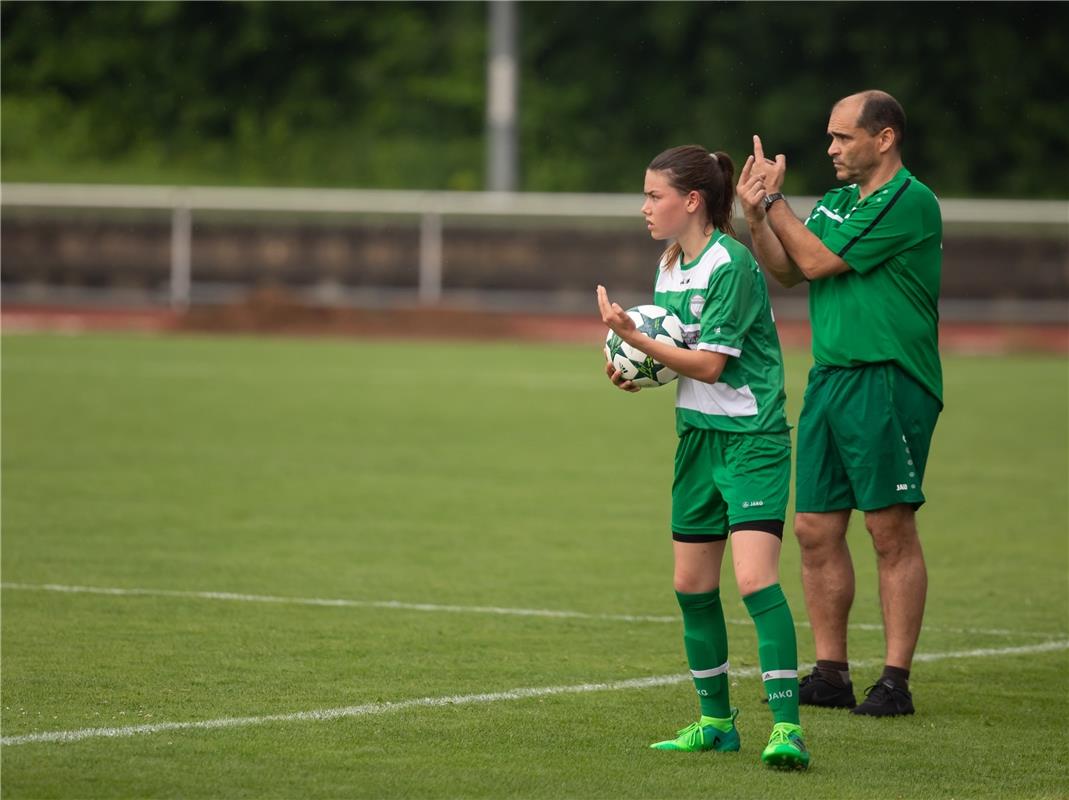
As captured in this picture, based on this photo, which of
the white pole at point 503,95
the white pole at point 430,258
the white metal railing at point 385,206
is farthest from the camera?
the white pole at point 430,258

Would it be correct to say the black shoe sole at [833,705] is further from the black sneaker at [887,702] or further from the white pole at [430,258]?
the white pole at [430,258]

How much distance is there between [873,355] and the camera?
6156mm

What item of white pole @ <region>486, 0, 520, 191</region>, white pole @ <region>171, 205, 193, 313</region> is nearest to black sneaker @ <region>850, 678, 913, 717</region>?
white pole @ <region>486, 0, 520, 191</region>

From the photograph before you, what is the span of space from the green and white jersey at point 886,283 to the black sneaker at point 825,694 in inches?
45.4

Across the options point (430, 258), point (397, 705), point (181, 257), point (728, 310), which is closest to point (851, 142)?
point (728, 310)

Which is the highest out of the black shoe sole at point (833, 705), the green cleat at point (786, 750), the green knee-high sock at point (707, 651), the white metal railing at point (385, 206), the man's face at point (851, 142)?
the white metal railing at point (385, 206)

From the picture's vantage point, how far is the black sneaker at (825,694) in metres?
6.27

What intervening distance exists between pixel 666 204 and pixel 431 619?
2.85m

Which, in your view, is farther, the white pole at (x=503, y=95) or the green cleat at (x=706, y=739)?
the white pole at (x=503, y=95)

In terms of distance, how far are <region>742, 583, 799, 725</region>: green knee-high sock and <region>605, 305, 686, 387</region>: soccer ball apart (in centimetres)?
77

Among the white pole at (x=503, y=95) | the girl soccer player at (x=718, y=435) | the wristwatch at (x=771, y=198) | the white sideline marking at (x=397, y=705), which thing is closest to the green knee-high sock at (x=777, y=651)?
the girl soccer player at (x=718, y=435)

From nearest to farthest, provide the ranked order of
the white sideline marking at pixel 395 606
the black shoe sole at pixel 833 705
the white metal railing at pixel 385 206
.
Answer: the black shoe sole at pixel 833 705, the white sideline marking at pixel 395 606, the white metal railing at pixel 385 206

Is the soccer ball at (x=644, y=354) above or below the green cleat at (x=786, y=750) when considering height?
above

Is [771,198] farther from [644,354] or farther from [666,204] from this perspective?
[644,354]
